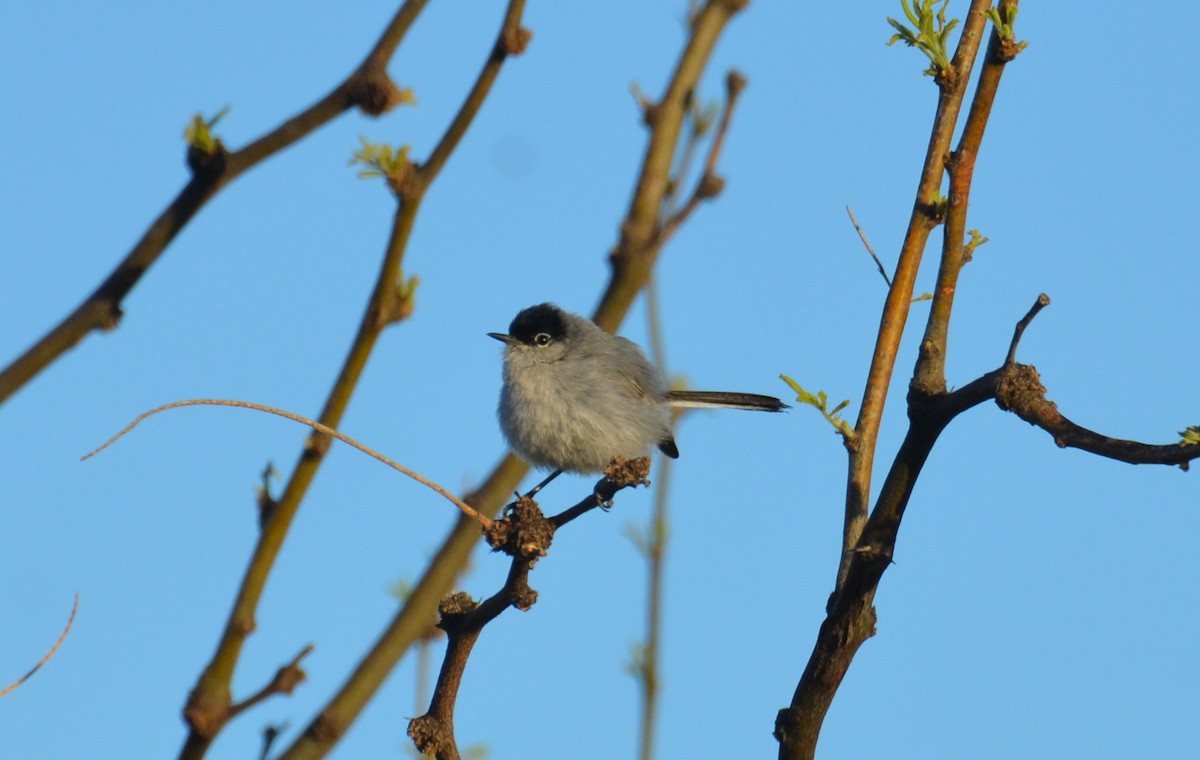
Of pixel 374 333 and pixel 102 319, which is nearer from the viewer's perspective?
pixel 102 319

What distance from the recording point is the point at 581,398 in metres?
4.87

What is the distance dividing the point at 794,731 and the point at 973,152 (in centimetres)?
114

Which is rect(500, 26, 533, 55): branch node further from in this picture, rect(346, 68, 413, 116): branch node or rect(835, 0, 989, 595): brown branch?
rect(835, 0, 989, 595): brown branch

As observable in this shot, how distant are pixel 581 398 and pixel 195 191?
2.32 m

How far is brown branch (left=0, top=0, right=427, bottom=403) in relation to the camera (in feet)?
8.52

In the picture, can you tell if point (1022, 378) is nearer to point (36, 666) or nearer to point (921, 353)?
point (921, 353)

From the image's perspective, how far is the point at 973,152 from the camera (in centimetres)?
243

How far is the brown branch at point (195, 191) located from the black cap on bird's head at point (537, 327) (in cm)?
238

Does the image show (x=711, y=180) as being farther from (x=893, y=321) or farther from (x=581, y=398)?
(x=893, y=321)

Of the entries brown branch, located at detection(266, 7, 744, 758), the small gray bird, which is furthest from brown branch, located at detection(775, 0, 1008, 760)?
the small gray bird

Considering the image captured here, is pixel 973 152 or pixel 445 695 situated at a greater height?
pixel 973 152

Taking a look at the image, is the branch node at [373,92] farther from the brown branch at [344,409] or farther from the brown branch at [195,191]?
the brown branch at [344,409]

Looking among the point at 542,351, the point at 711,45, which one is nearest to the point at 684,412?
the point at 542,351

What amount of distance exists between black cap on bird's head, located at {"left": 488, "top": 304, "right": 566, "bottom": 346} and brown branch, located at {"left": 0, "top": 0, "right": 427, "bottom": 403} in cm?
238
